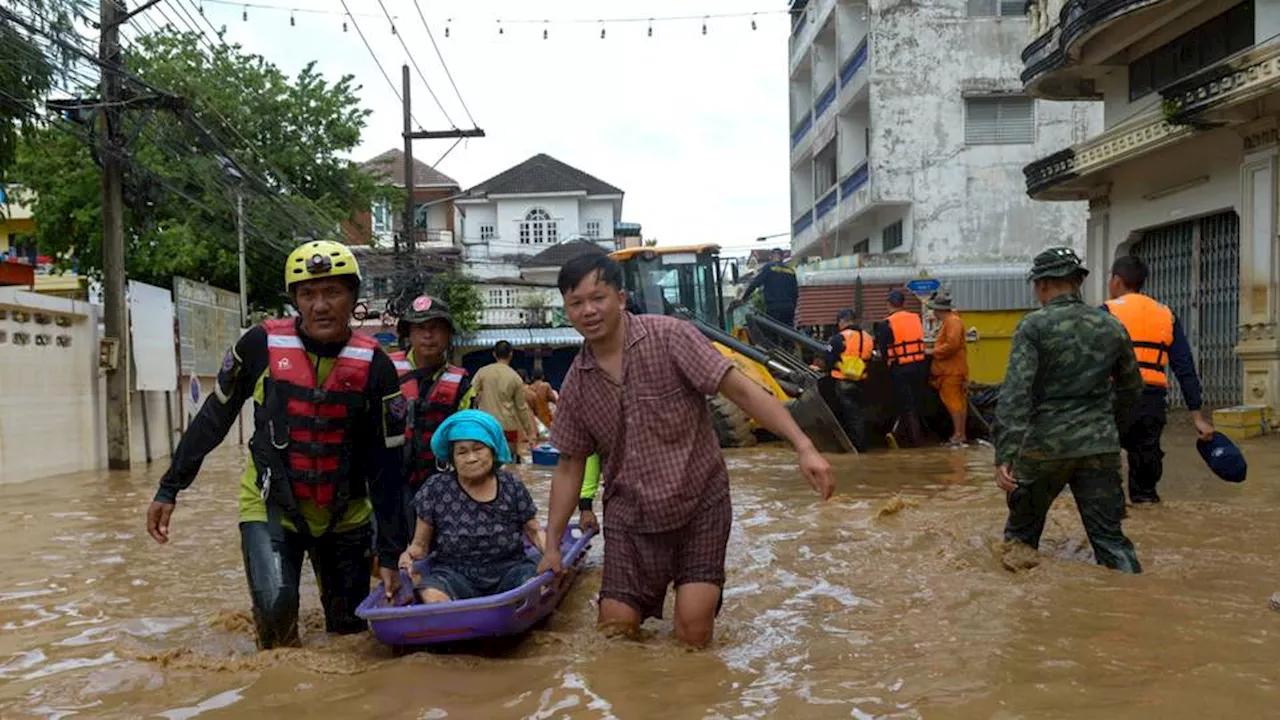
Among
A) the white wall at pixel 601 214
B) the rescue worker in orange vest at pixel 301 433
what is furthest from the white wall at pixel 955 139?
the white wall at pixel 601 214

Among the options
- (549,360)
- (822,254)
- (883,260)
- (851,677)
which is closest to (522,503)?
(851,677)

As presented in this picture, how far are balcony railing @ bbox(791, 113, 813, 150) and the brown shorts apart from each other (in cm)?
3210

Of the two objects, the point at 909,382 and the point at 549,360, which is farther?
the point at 549,360

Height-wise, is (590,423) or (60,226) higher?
(60,226)

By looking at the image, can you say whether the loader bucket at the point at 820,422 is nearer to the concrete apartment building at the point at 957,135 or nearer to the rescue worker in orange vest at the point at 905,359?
the rescue worker in orange vest at the point at 905,359

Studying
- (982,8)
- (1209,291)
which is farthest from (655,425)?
(982,8)

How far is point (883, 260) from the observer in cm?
2708

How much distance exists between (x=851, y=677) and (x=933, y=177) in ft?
80.5

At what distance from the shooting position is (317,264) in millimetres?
4285

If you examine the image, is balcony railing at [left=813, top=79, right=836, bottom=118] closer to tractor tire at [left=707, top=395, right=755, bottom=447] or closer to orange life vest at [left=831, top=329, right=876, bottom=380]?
tractor tire at [left=707, top=395, right=755, bottom=447]

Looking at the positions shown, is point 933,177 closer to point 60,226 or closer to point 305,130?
point 305,130

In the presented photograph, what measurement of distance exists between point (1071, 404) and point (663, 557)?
2351 mm

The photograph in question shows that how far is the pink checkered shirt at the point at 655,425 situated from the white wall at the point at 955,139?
23.8 meters

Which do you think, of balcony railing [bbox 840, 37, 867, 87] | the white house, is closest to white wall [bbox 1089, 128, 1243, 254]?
balcony railing [bbox 840, 37, 867, 87]
